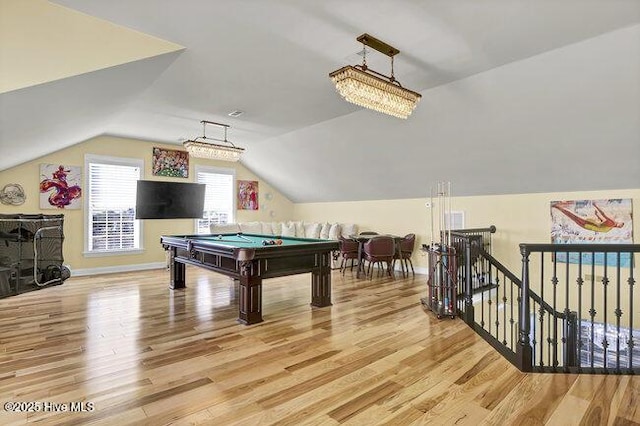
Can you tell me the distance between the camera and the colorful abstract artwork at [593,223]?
4969 millimetres

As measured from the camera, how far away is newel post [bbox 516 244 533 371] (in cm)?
277

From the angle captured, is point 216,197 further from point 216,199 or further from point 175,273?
point 175,273

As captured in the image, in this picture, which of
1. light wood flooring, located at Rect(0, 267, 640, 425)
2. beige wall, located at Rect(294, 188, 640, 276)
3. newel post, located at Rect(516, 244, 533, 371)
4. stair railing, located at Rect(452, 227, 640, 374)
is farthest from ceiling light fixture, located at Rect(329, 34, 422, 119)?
beige wall, located at Rect(294, 188, 640, 276)

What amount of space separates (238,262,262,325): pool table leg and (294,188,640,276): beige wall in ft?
14.6

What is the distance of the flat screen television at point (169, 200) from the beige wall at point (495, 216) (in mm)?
3859

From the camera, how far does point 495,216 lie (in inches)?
250

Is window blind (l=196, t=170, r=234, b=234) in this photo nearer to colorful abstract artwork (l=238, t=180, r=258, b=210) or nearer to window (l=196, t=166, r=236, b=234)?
window (l=196, t=166, r=236, b=234)

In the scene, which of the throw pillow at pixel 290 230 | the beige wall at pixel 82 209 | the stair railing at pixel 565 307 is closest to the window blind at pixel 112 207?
the beige wall at pixel 82 209

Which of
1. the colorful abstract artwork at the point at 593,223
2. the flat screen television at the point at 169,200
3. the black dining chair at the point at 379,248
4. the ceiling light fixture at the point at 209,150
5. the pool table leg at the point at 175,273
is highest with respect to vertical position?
the ceiling light fixture at the point at 209,150

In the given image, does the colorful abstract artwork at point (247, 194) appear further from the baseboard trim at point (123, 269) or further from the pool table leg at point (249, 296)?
the pool table leg at point (249, 296)

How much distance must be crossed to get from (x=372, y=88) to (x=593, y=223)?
14.5 ft

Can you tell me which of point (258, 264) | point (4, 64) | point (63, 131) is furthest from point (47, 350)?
point (63, 131)

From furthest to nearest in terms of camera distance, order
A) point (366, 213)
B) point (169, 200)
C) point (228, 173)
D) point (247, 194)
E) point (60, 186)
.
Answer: point (247, 194), point (228, 173), point (366, 213), point (169, 200), point (60, 186)

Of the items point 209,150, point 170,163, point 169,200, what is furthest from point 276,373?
point 170,163
